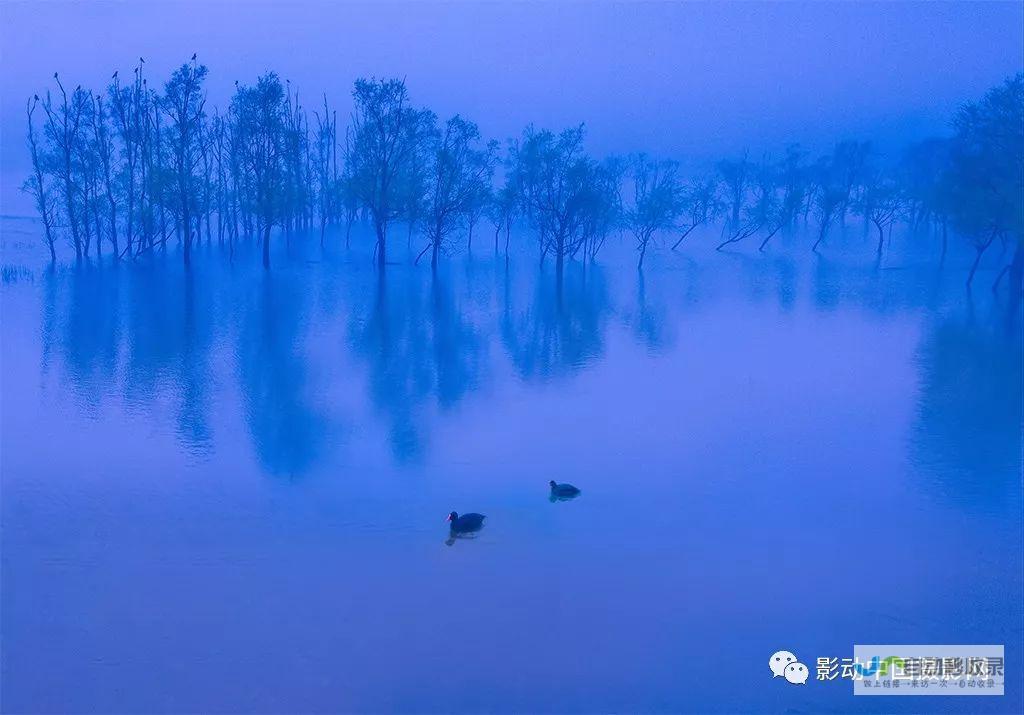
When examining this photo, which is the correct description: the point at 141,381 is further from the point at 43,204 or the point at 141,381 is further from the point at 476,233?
the point at 476,233

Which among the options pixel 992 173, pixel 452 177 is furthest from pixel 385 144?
pixel 992 173

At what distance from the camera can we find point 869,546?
7.23m

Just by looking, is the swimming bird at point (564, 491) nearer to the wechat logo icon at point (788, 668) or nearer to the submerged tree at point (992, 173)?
the wechat logo icon at point (788, 668)

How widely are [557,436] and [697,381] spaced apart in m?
4.34

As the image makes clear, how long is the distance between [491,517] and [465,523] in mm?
503

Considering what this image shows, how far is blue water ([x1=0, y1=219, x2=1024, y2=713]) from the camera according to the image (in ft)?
17.3

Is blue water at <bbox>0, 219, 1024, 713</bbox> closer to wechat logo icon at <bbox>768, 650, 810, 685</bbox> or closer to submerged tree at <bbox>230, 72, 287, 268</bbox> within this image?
wechat logo icon at <bbox>768, 650, 810, 685</bbox>

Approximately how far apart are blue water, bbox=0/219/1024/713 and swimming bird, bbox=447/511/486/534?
→ 0.22 metres

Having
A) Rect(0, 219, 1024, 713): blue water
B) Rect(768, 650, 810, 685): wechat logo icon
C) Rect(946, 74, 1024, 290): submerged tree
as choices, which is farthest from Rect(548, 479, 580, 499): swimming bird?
Rect(946, 74, 1024, 290): submerged tree

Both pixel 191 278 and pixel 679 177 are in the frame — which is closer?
pixel 191 278

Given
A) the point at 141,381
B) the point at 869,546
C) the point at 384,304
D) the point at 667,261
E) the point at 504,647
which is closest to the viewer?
the point at 504,647

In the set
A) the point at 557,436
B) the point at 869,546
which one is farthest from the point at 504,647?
the point at 557,436

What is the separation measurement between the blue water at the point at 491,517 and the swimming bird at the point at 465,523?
0.22 m

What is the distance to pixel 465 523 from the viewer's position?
7223mm
